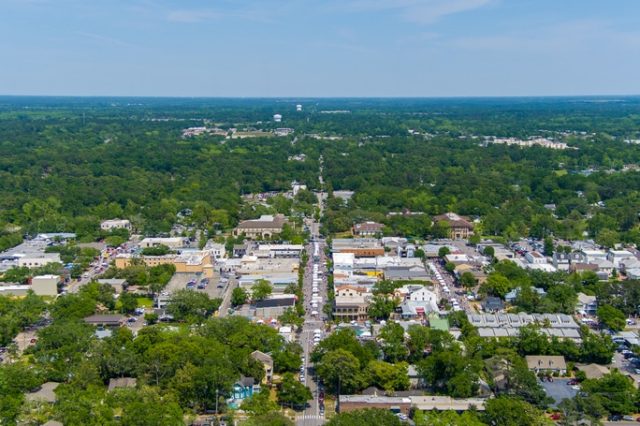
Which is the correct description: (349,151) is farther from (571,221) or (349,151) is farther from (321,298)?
(321,298)

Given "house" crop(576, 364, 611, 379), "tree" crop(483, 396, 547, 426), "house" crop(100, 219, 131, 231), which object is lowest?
"house" crop(100, 219, 131, 231)

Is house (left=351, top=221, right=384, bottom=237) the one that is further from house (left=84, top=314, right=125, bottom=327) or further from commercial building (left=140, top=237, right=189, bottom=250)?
house (left=84, top=314, right=125, bottom=327)

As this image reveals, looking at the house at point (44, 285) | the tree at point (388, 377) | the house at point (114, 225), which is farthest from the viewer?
the house at point (114, 225)

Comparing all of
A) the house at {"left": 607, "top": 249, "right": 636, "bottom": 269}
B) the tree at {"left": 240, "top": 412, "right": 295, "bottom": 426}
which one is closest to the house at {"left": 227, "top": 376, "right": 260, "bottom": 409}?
the tree at {"left": 240, "top": 412, "right": 295, "bottom": 426}

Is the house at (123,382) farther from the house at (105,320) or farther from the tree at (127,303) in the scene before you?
the tree at (127,303)

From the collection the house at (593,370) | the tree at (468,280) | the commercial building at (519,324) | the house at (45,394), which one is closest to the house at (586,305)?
the commercial building at (519,324)

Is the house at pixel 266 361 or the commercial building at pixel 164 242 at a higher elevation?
the house at pixel 266 361

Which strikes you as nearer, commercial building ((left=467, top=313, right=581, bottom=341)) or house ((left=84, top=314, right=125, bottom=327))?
commercial building ((left=467, top=313, right=581, bottom=341))

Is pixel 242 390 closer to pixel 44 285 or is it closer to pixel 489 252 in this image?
pixel 44 285
